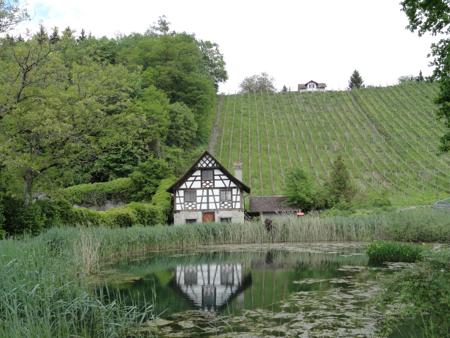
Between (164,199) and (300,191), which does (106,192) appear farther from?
(300,191)

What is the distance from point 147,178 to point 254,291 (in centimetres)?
2661

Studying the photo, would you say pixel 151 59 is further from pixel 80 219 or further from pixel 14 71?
pixel 14 71

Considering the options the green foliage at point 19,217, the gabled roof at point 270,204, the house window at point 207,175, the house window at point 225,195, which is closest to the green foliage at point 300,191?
the gabled roof at point 270,204

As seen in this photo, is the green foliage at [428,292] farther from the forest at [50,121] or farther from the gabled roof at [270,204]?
the gabled roof at [270,204]

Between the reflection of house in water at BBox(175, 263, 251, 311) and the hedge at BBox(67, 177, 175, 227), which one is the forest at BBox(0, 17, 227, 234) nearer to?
the hedge at BBox(67, 177, 175, 227)

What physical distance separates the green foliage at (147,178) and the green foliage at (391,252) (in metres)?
22.7

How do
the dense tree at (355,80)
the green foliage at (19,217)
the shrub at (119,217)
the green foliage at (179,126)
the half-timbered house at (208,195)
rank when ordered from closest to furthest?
the green foliage at (19,217)
the shrub at (119,217)
the half-timbered house at (208,195)
the green foliage at (179,126)
the dense tree at (355,80)

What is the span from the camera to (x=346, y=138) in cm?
6169

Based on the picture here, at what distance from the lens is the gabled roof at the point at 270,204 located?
38.0m

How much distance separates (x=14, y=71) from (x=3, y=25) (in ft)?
6.89

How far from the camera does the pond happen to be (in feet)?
28.8

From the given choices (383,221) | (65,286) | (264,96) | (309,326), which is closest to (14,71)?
(65,286)

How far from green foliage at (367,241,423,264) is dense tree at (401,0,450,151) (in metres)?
6.84

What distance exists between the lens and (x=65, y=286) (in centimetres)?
787
